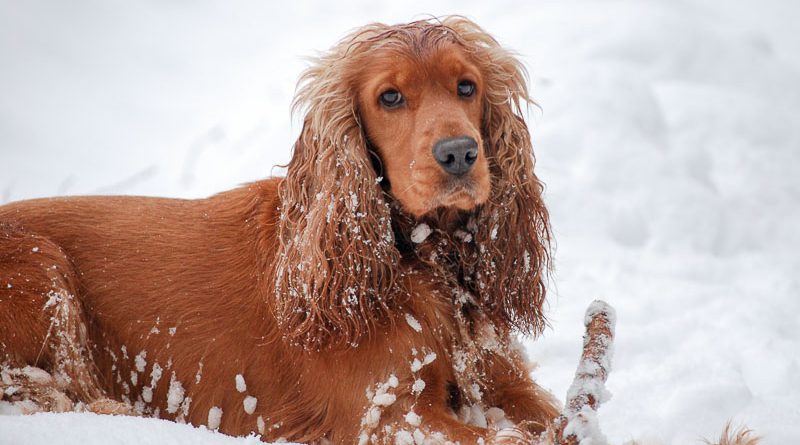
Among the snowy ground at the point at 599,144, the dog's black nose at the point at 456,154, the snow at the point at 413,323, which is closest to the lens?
the dog's black nose at the point at 456,154

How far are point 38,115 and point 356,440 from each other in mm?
7318

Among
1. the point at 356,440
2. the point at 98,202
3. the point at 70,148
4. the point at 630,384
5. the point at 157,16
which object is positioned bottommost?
the point at 356,440

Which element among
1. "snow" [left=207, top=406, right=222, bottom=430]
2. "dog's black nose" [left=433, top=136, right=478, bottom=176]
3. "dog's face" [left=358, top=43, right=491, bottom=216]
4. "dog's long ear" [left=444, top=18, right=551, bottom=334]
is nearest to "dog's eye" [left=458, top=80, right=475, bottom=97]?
"dog's face" [left=358, top=43, right=491, bottom=216]

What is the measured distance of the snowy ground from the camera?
4.09 metres

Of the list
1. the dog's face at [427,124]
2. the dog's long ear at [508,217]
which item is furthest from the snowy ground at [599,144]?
the dog's face at [427,124]

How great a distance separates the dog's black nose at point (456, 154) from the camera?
2896 millimetres

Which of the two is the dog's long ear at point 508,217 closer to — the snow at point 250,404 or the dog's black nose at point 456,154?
the dog's black nose at point 456,154

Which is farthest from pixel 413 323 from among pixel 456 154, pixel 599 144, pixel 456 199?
pixel 599 144

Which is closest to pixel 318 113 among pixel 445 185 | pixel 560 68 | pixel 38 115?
pixel 445 185

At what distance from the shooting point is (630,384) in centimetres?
403

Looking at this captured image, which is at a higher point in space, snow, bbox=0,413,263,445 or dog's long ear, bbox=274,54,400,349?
dog's long ear, bbox=274,54,400,349

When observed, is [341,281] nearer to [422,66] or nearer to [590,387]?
[422,66]

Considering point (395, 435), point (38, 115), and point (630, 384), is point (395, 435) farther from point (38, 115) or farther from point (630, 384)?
point (38, 115)

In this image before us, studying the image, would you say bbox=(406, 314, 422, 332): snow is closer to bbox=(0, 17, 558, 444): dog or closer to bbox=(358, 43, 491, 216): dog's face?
bbox=(0, 17, 558, 444): dog
